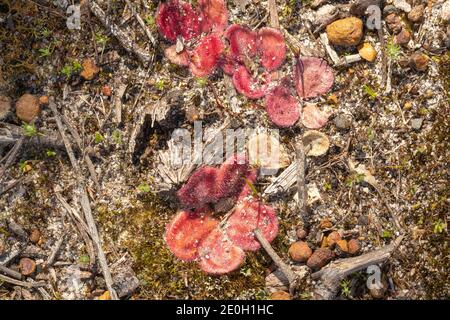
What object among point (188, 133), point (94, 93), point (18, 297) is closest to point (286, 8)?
point (188, 133)

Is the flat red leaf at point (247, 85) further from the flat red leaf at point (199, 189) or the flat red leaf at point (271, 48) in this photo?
the flat red leaf at point (199, 189)

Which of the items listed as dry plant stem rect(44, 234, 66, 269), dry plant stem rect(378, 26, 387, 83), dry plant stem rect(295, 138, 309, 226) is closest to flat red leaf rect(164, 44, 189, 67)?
dry plant stem rect(295, 138, 309, 226)

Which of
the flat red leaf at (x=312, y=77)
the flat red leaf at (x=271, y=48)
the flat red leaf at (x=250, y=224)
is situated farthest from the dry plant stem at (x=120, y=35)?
the flat red leaf at (x=250, y=224)

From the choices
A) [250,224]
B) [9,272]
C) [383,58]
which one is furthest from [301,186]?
[9,272]

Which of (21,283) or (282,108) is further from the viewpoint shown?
(282,108)

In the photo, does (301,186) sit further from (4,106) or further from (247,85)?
(4,106)
